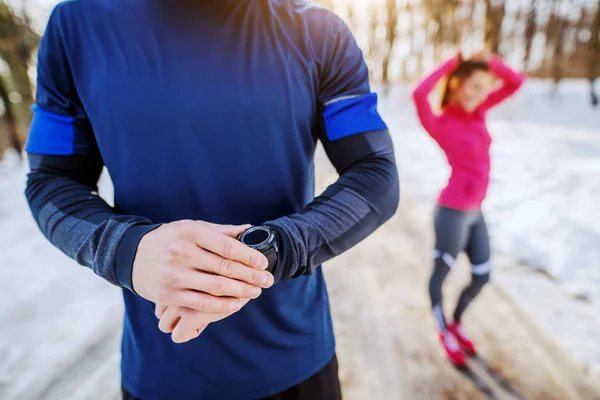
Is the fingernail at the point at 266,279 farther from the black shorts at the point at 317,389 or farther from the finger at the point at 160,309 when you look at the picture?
the black shorts at the point at 317,389

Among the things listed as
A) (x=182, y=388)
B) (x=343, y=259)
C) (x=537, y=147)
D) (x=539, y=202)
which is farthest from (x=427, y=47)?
(x=182, y=388)

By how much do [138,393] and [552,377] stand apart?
239 centimetres

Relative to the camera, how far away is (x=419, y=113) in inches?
97.3

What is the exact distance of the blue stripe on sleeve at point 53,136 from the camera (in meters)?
0.81

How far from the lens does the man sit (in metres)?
0.73

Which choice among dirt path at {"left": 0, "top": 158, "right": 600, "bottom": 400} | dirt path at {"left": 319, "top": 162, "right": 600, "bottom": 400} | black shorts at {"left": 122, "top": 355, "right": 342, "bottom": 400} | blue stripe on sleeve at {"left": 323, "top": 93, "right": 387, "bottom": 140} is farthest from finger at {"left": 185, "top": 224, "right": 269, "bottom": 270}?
dirt path at {"left": 319, "top": 162, "right": 600, "bottom": 400}

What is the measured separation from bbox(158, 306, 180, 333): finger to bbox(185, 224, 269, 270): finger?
0.14 metres

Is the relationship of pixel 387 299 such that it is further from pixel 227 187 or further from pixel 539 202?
pixel 539 202

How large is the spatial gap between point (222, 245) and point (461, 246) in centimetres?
212

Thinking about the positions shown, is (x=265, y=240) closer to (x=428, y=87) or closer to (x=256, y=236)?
(x=256, y=236)

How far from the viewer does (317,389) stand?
1.00 meters

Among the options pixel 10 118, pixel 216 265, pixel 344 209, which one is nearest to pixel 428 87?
pixel 344 209

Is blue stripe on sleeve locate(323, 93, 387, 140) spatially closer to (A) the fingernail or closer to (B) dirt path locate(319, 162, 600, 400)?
(A) the fingernail

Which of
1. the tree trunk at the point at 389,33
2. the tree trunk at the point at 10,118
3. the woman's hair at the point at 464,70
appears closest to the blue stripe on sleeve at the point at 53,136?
the woman's hair at the point at 464,70
